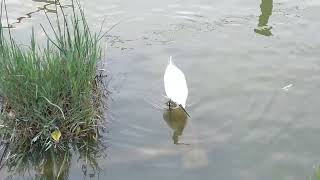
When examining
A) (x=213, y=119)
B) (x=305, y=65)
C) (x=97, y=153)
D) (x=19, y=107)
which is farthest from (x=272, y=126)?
(x=19, y=107)

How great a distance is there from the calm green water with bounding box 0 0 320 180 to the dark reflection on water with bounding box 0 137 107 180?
76 millimetres

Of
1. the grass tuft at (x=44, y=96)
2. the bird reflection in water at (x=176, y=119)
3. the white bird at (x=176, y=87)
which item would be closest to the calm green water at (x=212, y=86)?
the bird reflection in water at (x=176, y=119)

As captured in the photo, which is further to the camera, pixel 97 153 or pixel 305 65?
pixel 305 65

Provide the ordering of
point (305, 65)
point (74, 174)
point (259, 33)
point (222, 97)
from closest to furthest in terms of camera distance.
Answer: point (74, 174)
point (222, 97)
point (305, 65)
point (259, 33)

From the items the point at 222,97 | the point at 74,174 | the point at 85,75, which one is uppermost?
the point at 85,75

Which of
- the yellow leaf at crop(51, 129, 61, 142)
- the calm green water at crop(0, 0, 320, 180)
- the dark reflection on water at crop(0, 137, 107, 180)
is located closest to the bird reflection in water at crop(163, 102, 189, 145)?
the calm green water at crop(0, 0, 320, 180)

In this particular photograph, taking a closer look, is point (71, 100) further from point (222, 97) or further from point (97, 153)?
point (222, 97)

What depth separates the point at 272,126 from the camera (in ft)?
17.8

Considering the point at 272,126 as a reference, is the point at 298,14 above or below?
above

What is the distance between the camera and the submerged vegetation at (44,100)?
4.78 metres

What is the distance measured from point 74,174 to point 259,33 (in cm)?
359

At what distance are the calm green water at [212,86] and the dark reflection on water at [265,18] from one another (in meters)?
0.01

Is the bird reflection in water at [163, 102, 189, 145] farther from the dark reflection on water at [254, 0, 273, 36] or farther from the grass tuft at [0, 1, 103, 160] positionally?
the dark reflection on water at [254, 0, 273, 36]

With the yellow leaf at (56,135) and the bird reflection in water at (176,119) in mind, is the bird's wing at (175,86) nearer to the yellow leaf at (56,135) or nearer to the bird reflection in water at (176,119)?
the bird reflection in water at (176,119)
